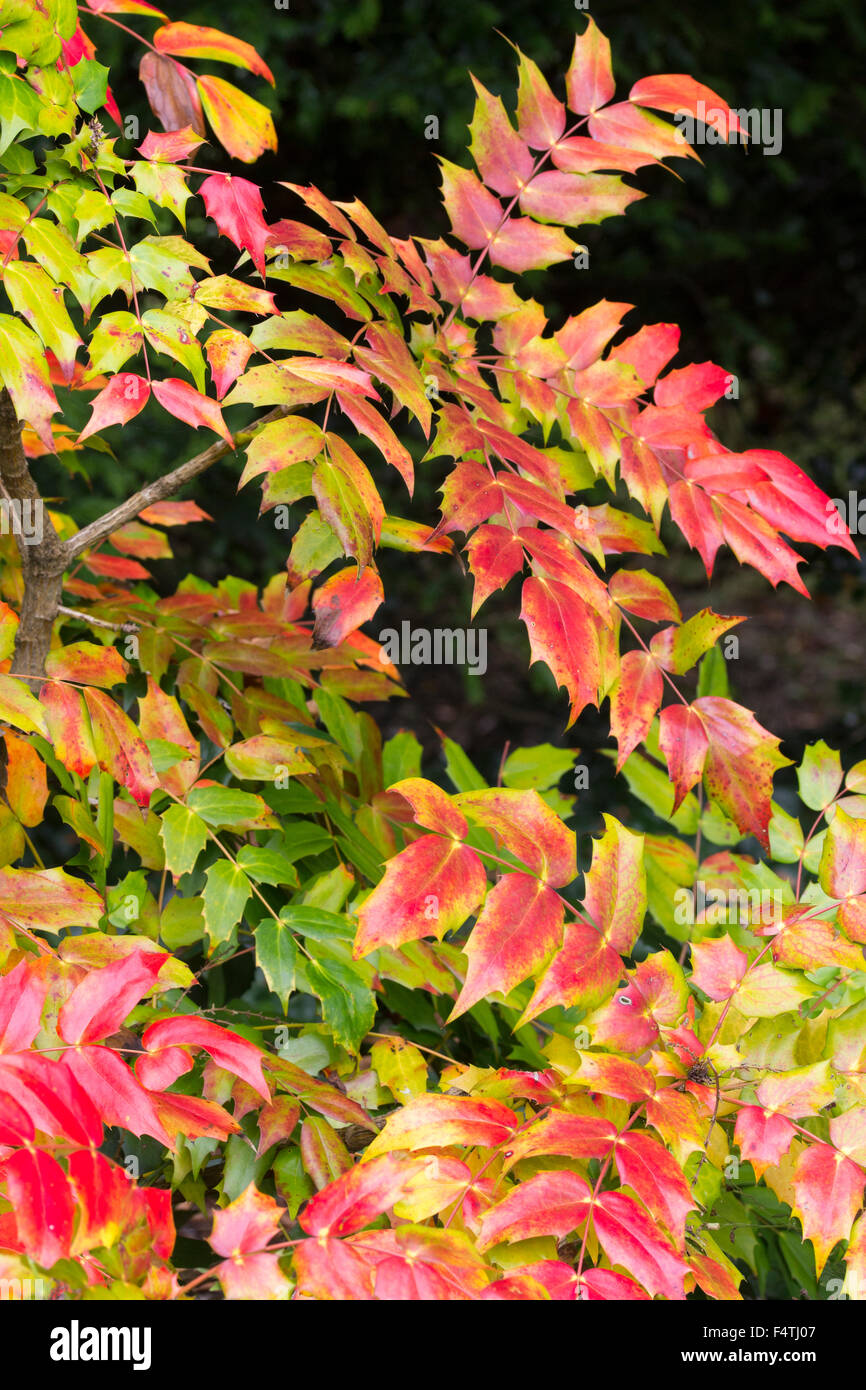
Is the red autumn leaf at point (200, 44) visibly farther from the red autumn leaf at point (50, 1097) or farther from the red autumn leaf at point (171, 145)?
the red autumn leaf at point (50, 1097)

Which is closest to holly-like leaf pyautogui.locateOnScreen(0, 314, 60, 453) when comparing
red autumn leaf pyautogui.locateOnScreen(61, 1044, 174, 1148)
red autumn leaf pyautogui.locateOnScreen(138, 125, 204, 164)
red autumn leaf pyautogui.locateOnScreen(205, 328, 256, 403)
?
red autumn leaf pyautogui.locateOnScreen(205, 328, 256, 403)

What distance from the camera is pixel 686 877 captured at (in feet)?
4.82

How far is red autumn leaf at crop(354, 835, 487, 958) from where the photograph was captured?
0.87 m

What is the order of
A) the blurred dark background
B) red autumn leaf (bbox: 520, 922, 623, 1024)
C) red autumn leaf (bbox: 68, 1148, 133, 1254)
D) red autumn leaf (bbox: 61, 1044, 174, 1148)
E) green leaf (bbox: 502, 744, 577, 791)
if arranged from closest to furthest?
1. red autumn leaf (bbox: 68, 1148, 133, 1254)
2. red autumn leaf (bbox: 61, 1044, 174, 1148)
3. red autumn leaf (bbox: 520, 922, 623, 1024)
4. green leaf (bbox: 502, 744, 577, 791)
5. the blurred dark background

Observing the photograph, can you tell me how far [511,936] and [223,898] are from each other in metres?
0.30

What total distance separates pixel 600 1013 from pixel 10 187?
0.87 metres

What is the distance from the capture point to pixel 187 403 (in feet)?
3.28

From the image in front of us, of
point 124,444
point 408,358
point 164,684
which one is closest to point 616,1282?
point 408,358

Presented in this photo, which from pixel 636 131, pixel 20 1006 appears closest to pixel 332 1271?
pixel 20 1006

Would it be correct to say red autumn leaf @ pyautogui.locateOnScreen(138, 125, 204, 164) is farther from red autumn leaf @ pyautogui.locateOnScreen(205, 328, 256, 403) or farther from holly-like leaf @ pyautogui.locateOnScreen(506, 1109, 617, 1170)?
holly-like leaf @ pyautogui.locateOnScreen(506, 1109, 617, 1170)

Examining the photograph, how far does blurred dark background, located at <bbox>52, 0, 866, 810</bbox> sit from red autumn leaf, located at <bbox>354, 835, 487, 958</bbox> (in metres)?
1.32

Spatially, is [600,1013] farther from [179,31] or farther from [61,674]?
[179,31]

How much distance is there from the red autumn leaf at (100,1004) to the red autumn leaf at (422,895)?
0.16m

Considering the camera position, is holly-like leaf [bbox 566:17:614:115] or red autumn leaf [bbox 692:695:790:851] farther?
holly-like leaf [bbox 566:17:614:115]
